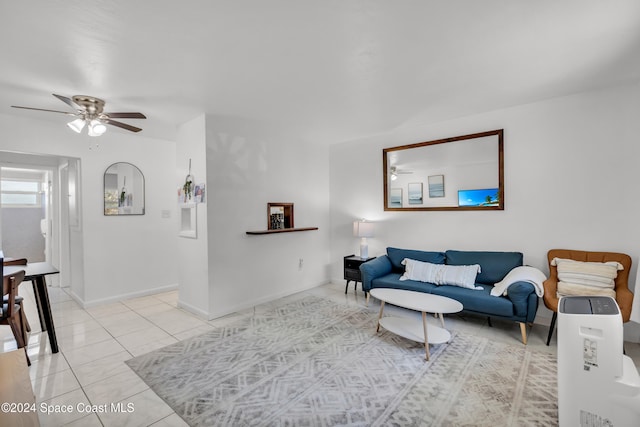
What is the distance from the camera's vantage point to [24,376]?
128 centimetres

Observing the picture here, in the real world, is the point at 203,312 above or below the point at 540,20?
below

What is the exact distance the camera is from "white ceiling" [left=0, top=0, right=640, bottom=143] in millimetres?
1750

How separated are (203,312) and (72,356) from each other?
1.25m

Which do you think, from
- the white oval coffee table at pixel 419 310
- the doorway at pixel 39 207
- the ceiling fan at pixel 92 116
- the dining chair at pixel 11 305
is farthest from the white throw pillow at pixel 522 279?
the doorway at pixel 39 207

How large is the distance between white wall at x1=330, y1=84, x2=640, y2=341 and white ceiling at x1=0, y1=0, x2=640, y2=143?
0.29 meters

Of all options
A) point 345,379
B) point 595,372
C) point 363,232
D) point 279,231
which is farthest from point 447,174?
point 345,379

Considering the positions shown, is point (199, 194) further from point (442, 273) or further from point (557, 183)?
point (557, 183)

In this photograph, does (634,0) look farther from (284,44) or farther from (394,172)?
(394,172)

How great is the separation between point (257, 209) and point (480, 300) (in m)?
2.97

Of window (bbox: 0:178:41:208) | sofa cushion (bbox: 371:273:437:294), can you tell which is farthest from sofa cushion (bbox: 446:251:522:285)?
window (bbox: 0:178:41:208)

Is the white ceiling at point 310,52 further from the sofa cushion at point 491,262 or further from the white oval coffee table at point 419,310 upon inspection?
the white oval coffee table at point 419,310

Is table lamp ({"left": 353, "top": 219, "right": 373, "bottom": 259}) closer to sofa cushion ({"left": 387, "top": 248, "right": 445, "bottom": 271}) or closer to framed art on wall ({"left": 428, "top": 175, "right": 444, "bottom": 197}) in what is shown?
sofa cushion ({"left": 387, "top": 248, "right": 445, "bottom": 271})

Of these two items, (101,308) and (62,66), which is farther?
(101,308)

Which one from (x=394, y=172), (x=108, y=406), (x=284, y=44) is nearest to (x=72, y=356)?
(x=108, y=406)
